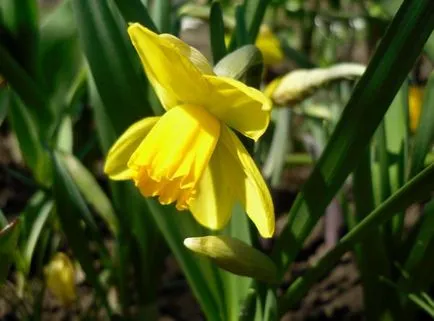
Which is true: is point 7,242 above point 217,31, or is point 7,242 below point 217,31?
below

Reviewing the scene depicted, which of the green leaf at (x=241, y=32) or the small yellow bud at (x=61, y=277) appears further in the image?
the small yellow bud at (x=61, y=277)

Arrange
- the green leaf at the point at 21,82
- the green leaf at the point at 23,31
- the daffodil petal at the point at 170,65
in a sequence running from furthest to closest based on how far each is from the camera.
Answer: the green leaf at the point at 23,31
the green leaf at the point at 21,82
the daffodil petal at the point at 170,65

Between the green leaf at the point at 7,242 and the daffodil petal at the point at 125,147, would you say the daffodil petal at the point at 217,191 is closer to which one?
the daffodil petal at the point at 125,147

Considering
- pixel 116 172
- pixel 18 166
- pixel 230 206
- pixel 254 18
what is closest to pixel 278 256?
pixel 230 206

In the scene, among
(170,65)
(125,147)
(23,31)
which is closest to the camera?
(170,65)

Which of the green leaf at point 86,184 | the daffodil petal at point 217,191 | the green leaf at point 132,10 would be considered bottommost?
the green leaf at point 86,184

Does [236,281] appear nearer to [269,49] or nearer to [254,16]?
[254,16]

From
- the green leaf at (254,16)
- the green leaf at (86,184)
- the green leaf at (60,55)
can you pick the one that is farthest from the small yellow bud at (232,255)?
the green leaf at (60,55)

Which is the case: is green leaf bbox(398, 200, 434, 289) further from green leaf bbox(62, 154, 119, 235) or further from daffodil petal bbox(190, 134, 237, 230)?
green leaf bbox(62, 154, 119, 235)

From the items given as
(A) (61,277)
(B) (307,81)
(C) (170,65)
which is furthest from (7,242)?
(B) (307,81)
